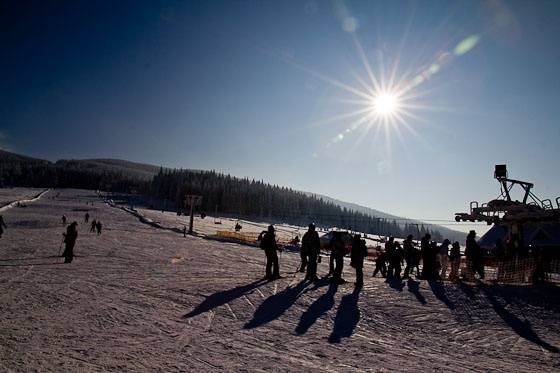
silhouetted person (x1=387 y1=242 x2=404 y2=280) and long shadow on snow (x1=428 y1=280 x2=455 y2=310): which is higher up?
silhouetted person (x1=387 y1=242 x2=404 y2=280)

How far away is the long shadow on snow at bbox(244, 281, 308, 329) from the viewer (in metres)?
6.72

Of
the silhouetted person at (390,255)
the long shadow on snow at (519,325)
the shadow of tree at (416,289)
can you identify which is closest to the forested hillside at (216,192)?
the silhouetted person at (390,255)

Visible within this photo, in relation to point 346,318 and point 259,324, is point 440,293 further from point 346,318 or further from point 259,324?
point 259,324

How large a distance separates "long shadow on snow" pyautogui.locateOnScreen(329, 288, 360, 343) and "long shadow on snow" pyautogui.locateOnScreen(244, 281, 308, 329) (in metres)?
1.20

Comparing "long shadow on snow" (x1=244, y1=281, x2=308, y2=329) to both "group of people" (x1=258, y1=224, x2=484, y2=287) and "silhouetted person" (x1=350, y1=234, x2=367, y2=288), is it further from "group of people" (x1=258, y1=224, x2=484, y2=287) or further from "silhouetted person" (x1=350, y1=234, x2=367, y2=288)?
"silhouetted person" (x1=350, y1=234, x2=367, y2=288)

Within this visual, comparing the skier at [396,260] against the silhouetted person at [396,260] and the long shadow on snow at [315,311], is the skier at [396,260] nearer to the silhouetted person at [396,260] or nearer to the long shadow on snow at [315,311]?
the silhouetted person at [396,260]

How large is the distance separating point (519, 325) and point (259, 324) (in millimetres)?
5651

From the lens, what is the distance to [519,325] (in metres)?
7.38

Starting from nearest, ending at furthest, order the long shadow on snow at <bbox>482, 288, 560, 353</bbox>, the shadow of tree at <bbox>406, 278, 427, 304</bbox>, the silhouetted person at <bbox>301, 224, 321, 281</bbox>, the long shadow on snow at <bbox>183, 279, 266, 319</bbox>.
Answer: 1. the long shadow on snow at <bbox>482, 288, 560, 353</bbox>
2. the long shadow on snow at <bbox>183, 279, 266, 319</bbox>
3. the shadow of tree at <bbox>406, 278, 427, 304</bbox>
4. the silhouetted person at <bbox>301, 224, 321, 281</bbox>

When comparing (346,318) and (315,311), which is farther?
(315,311)

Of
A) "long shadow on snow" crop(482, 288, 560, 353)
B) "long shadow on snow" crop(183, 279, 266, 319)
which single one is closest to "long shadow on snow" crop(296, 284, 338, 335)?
"long shadow on snow" crop(183, 279, 266, 319)

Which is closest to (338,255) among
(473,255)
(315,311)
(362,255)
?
(362,255)

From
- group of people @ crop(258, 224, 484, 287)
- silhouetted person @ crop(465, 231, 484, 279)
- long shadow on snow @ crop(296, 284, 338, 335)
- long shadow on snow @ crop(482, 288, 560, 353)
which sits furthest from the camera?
silhouetted person @ crop(465, 231, 484, 279)

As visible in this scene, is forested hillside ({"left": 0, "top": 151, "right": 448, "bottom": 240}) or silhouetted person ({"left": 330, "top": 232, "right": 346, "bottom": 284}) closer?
silhouetted person ({"left": 330, "top": 232, "right": 346, "bottom": 284})
